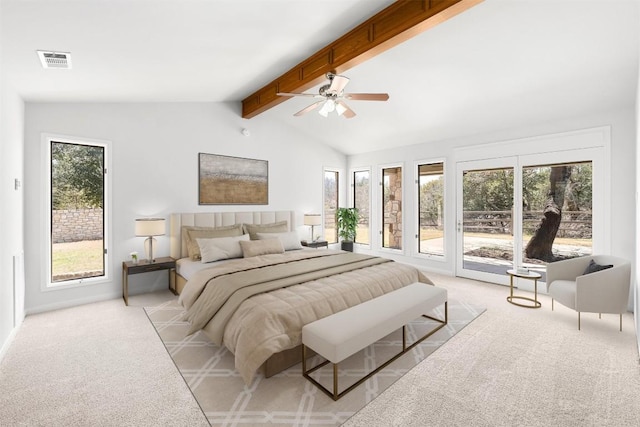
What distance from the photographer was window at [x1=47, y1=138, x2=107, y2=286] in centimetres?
397

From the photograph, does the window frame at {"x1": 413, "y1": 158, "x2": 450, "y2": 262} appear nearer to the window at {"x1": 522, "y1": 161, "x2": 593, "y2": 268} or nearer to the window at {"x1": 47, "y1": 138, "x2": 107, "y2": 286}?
the window at {"x1": 522, "y1": 161, "x2": 593, "y2": 268}

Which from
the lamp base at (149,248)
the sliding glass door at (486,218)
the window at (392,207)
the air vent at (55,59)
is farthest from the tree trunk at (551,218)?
the air vent at (55,59)

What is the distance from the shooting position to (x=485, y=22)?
2807 mm

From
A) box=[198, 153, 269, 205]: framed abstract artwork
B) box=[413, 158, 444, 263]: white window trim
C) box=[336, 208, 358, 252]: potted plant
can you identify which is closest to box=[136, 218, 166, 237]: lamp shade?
box=[198, 153, 269, 205]: framed abstract artwork

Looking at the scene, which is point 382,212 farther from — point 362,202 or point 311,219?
point 311,219

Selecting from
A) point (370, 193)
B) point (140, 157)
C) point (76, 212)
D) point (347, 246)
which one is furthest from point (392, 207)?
point (76, 212)

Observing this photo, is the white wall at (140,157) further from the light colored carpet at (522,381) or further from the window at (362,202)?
the light colored carpet at (522,381)

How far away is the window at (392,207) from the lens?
6.51 m

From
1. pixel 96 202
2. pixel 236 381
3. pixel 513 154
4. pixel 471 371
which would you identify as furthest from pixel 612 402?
pixel 96 202

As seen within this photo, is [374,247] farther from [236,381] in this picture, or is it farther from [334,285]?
[236,381]

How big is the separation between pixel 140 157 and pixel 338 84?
3.27 meters

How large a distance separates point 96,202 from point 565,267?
6.42 metres

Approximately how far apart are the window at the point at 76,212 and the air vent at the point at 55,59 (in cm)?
151

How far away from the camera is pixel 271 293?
110 inches
